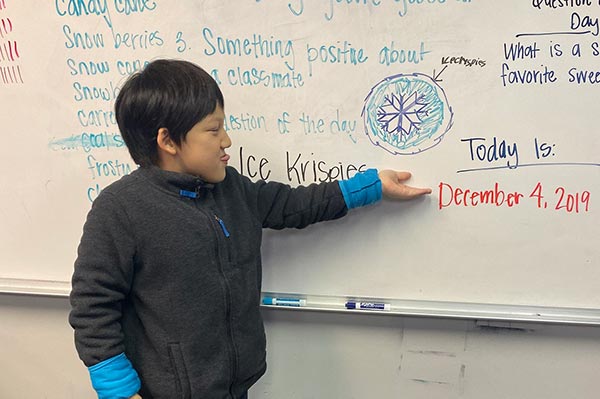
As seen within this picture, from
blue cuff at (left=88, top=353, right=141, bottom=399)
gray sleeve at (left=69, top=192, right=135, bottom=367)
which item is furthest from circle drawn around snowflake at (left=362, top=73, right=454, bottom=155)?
blue cuff at (left=88, top=353, right=141, bottom=399)

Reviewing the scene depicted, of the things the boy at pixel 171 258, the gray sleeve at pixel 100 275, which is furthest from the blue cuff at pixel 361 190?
the gray sleeve at pixel 100 275

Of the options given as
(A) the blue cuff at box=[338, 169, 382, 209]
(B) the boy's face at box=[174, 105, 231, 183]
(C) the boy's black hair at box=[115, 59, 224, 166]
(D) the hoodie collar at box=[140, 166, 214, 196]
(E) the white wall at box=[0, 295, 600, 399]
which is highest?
(C) the boy's black hair at box=[115, 59, 224, 166]

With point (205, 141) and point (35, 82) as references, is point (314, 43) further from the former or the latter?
point (35, 82)

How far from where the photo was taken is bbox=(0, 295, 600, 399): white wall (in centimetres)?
108

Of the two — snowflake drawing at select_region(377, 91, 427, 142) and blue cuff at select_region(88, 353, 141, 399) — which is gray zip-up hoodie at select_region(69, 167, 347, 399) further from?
snowflake drawing at select_region(377, 91, 427, 142)

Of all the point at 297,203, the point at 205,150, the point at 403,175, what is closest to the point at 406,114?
the point at 403,175

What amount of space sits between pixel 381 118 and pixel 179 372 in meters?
0.62

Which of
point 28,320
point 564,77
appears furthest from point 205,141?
point 28,320

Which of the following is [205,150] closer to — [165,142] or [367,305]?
[165,142]

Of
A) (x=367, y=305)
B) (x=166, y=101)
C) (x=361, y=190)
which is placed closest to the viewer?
(x=166, y=101)

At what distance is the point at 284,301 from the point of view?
111cm

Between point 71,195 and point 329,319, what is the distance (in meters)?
0.66

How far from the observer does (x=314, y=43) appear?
0.97 metres

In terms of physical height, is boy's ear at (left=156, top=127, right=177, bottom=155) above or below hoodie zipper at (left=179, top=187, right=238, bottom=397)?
above
